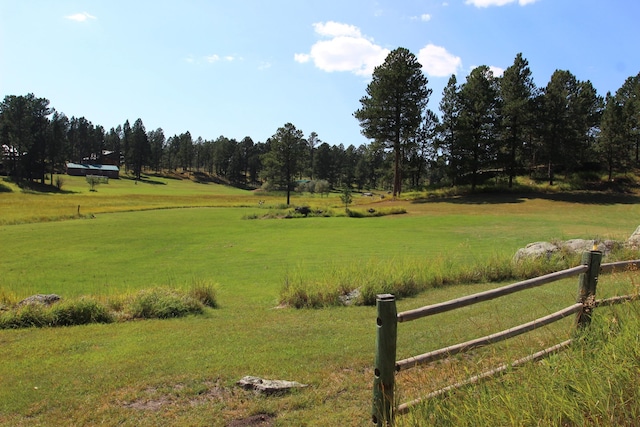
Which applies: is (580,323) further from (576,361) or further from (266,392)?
(266,392)

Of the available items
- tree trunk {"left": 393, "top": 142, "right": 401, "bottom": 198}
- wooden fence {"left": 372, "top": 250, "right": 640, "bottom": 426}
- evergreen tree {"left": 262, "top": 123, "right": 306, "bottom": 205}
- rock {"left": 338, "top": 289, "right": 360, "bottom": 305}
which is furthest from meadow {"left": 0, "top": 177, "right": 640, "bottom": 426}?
evergreen tree {"left": 262, "top": 123, "right": 306, "bottom": 205}

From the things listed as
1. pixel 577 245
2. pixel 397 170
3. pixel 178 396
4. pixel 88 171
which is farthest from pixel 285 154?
pixel 88 171

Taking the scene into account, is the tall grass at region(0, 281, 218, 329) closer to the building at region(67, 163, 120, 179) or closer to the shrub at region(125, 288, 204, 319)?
the shrub at region(125, 288, 204, 319)

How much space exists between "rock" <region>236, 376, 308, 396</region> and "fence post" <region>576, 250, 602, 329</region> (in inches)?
131

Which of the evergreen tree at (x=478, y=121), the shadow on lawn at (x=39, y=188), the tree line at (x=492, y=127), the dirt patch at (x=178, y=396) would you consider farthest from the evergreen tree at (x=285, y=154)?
the dirt patch at (x=178, y=396)

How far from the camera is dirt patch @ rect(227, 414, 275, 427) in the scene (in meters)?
4.27

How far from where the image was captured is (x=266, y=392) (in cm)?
487

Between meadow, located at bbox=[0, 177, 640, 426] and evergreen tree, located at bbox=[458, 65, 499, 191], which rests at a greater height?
evergreen tree, located at bbox=[458, 65, 499, 191]

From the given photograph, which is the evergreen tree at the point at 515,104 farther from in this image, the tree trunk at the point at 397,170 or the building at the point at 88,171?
the building at the point at 88,171

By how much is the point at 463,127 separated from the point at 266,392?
Result: 1936 inches

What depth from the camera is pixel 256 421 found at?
4336 mm

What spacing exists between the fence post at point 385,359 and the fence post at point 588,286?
9.20 feet

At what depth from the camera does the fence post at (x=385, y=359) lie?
318 cm

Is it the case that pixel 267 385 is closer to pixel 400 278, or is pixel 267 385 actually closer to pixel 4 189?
pixel 400 278
